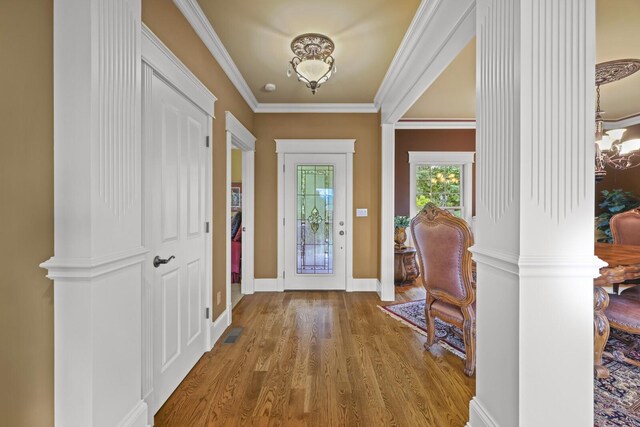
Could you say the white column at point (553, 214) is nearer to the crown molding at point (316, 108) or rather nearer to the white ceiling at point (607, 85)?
the white ceiling at point (607, 85)

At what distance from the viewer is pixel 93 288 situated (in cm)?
118

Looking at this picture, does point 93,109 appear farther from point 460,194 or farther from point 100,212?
point 460,194

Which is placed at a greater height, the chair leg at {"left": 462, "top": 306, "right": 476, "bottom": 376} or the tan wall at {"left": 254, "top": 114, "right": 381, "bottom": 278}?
the tan wall at {"left": 254, "top": 114, "right": 381, "bottom": 278}

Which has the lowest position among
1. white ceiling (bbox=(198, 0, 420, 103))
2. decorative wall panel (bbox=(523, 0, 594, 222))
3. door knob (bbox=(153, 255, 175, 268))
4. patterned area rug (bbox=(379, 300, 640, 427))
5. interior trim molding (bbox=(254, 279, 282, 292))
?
patterned area rug (bbox=(379, 300, 640, 427))

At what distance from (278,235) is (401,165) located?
8.29 feet

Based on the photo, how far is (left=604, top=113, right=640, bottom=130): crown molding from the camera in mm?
4858

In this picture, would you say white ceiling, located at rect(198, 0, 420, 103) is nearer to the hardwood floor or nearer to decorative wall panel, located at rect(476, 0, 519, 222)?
decorative wall panel, located at rect(476, 0, 519, 222)

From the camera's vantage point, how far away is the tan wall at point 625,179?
498 cm

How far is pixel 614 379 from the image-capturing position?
2.04m

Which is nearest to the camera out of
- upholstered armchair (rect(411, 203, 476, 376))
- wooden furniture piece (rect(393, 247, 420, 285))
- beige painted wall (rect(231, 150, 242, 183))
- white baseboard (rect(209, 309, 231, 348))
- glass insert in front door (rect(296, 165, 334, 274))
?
upholstered armchair (rect(411, 203, 476, 376))

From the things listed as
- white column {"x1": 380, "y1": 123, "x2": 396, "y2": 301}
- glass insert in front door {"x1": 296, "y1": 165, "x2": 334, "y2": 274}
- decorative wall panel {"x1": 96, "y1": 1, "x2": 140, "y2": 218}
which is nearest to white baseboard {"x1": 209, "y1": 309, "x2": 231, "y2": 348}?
glass insert in front door {"x1": 296, "y1": 165, "x2": 334, "y2": 274}

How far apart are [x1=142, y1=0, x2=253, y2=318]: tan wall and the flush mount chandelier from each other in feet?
2.30

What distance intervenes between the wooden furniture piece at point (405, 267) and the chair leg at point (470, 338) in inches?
92.1

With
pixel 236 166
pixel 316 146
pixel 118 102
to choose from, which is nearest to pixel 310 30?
pixel 118 102
